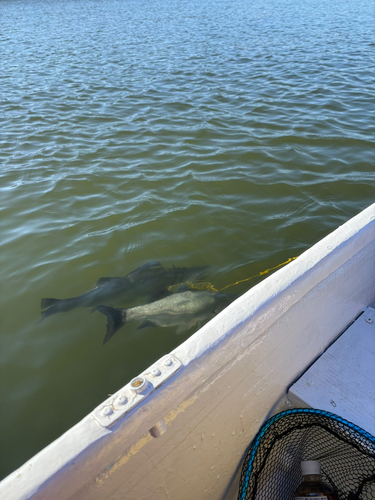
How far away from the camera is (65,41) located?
17.1m

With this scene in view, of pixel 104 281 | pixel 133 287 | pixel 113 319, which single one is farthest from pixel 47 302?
pixel 133 287

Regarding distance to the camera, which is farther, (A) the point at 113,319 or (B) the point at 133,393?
(A) the point at 113,319

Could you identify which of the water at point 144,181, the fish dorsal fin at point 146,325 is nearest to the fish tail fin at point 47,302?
the water at point 144,181

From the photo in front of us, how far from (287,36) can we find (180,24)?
6.71m

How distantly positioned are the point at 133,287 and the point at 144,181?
2.65 m

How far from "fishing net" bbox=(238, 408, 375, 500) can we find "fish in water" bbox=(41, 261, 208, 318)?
2415 mm

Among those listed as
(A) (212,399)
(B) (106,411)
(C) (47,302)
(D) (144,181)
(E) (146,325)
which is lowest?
(E) (146,325)

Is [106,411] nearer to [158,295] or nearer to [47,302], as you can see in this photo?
[158,295]

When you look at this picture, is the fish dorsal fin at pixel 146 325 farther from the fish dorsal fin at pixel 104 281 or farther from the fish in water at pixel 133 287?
the fish dorsal fin at pixel 104 281

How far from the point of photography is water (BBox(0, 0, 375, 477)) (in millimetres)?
3824

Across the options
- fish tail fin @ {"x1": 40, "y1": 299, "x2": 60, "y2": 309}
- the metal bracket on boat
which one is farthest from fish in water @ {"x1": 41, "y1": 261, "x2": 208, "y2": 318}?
the metal bracket on boat

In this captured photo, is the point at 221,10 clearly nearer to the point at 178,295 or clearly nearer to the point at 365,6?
the point at 365,6

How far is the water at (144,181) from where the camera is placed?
3.82 metres

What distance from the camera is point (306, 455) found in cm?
238
